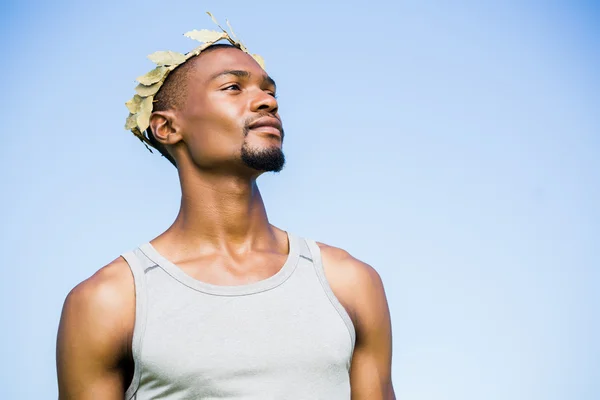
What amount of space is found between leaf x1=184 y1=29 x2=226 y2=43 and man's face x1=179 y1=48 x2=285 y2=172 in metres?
0.25

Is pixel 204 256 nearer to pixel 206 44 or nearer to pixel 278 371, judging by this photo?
pixel 278 371

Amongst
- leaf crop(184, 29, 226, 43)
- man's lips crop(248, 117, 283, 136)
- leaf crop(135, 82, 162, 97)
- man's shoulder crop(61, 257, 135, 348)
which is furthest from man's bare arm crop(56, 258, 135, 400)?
leaf crop(184, 29, 226, 43)

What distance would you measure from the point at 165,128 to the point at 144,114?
195 millimetres

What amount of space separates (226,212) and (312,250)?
0.57m

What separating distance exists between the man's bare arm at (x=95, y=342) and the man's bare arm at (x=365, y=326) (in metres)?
1.21

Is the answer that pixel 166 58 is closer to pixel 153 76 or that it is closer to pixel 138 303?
pixel 153 76

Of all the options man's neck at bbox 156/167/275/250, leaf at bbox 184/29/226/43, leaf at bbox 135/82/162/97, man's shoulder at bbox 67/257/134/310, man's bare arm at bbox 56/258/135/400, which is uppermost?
leaf at bbox 184/29/226/43

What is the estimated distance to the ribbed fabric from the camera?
143 inches

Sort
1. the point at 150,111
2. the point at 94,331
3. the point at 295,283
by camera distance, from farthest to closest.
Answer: the point at 150,111 → the point at 295,283 → the point at 94,331

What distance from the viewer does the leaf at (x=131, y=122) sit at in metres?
4.89

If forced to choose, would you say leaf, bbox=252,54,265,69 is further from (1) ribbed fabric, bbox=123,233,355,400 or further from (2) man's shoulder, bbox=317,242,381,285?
(1) ribbed fabric, bbox=123,233,355,400

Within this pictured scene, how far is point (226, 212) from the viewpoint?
434 cm

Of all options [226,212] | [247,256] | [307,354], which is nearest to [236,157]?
[226,212]

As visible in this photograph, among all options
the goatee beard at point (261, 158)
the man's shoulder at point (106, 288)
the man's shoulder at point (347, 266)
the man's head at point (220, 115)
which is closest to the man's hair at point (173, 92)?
the man's head at point (220, 115)
